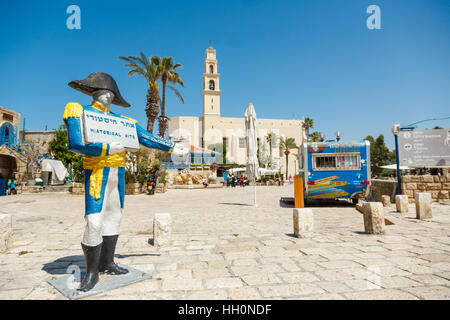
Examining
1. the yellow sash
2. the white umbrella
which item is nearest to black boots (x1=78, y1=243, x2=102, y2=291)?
the yellow sash

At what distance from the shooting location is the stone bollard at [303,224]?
4.65m

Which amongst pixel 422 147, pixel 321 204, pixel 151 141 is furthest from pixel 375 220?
pixel 422 147

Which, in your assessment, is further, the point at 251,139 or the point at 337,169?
the point at 251,139

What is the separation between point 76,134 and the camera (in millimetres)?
2523

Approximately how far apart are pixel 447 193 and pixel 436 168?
139 cm

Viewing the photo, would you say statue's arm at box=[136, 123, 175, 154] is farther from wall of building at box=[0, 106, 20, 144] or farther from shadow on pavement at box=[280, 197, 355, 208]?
wall of building at box=[0, 106, 20, 144]

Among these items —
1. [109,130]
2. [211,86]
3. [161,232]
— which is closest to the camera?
[109,130]

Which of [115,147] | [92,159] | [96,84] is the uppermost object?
[96,84]

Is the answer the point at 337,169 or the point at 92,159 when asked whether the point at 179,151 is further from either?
the point at 337,169

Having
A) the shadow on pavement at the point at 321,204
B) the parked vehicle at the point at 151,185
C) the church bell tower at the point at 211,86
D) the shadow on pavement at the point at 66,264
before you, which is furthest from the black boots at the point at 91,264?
the church bell tower at the point at 211,86

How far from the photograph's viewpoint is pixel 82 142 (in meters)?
2.52

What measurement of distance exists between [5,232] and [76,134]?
3.02 m

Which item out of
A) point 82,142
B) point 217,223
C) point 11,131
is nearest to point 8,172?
point 11,131

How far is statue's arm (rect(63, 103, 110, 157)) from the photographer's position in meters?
2.51
